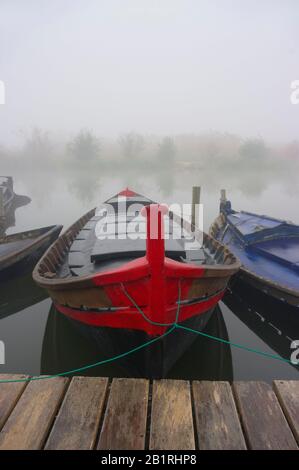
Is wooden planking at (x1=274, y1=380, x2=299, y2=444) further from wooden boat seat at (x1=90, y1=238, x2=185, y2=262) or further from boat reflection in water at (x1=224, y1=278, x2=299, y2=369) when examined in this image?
wooden boat seat at (x1=90, y1=238, x2=185, y2=262)

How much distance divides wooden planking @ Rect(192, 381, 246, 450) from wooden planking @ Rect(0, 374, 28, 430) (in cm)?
250

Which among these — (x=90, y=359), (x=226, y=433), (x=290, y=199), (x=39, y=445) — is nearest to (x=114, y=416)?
(x=39, y=445)

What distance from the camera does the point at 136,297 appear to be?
504 centimetres

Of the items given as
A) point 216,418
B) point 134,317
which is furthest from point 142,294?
point 216,418

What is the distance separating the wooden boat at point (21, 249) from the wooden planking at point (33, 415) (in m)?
6.62

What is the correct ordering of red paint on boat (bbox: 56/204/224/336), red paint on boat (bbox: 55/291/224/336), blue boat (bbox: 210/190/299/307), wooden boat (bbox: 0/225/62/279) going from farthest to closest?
wooden boat (bbox: 0/225/62/279)
blue boat (bbox: 210/190/299/307)
red paint on boat (bbox: 55/291/224/336)
red paint on boat (bbox: 56/204/224/336)

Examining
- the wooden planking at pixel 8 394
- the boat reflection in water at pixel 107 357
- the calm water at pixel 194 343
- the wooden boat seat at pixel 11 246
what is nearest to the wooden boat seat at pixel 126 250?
the boat reflection in water at pixel 107 357

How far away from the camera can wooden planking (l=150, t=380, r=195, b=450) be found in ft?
11.7

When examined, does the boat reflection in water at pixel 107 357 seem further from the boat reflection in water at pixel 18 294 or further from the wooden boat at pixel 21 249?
the wooden boat at pixel 21 249

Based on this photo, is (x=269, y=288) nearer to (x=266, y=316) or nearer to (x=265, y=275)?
(x=265, y=275)

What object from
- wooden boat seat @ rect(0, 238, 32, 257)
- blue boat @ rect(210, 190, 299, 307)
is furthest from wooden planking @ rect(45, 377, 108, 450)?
wooden boat seat @ rect(0, 238, 32, 257)

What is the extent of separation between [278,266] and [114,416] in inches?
277

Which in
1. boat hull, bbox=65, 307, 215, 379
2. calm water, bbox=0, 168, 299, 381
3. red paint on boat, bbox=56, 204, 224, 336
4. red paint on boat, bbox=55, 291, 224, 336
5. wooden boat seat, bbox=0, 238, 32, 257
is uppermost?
red paint on boat, bbox=56, 204, 224, 336

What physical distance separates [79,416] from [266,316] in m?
6.33
